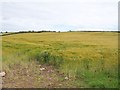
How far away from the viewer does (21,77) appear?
16.9 metres

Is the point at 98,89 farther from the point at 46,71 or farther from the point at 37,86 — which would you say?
the point at 46,71

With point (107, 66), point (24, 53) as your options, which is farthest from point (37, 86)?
point (24, 53)

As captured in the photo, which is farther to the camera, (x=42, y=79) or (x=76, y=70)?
(x=76, y=70)

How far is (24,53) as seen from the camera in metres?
24.6

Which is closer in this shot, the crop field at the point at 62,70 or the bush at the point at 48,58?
the crop field at the point at 62,70

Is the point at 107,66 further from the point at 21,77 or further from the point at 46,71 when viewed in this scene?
the point at 21,77

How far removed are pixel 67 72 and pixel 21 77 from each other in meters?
2.50

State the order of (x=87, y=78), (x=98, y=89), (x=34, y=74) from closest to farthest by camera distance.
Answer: (x=98, y=89) < (x=87, y=78) < (x=34, y=74)

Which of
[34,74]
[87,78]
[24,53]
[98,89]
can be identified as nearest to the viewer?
[98,89]

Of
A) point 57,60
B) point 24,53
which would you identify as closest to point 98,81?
point 57,60

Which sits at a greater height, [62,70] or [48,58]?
[48,58]

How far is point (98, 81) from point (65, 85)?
64.1 inches

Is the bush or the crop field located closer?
the crop field

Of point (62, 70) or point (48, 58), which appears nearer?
point (62, 70)
